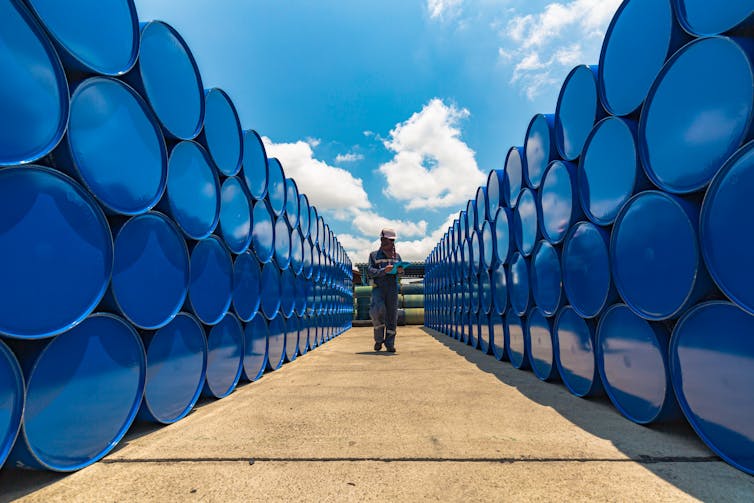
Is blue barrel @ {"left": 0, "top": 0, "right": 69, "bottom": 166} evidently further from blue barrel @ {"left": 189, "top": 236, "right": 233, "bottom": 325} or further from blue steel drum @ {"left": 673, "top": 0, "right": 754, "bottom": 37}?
blue steel drum @ {"left": 673, "top": 0, "right": 754, "bottom": 37}

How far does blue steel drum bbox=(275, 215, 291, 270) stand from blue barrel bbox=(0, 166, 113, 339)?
283 cm

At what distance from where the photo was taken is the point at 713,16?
1.86 metres

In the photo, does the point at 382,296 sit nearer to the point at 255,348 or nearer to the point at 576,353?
the point at 255,348

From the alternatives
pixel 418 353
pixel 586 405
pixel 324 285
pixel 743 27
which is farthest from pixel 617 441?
pixel 324 285

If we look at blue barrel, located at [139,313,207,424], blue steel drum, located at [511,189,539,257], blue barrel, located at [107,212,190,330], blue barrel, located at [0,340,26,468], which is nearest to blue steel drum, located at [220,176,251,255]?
blue barrel, located at [107,212,190,330]

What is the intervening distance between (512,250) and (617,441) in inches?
106

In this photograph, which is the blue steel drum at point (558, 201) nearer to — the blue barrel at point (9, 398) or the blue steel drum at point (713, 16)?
the blue steel drum at point (713, 16)

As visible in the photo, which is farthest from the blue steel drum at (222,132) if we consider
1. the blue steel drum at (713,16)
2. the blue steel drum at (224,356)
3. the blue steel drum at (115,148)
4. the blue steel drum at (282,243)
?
the blue steel drum at (713,16)

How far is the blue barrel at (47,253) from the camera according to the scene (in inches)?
60.6

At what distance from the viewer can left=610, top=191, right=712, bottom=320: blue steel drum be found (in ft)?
6.45

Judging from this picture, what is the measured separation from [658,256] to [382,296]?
4677 millimetres

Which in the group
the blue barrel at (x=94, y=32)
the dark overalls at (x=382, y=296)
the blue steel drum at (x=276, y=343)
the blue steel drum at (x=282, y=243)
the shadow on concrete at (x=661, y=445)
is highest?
the blue barrel at (x=94, y=32)

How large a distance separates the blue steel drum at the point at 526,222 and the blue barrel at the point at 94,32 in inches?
139

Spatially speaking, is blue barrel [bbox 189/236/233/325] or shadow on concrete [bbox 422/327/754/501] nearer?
shadow on concrete [bbox 422/327/754/501]
